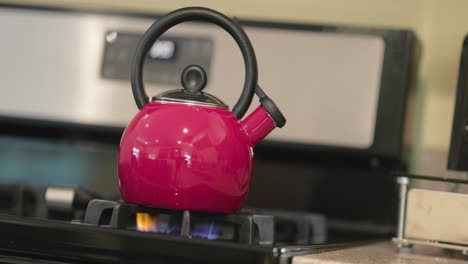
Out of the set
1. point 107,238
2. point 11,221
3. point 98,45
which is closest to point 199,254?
point 107,238

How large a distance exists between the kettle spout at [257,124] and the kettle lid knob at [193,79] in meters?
0.07

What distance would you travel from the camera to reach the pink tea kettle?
937mm

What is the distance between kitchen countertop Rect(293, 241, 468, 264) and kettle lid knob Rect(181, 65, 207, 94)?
252 millimetres

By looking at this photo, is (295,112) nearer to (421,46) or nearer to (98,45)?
(421,46)

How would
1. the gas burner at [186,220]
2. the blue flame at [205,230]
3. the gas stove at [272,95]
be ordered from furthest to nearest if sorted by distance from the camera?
the gas stove at [272,95], the blue flame at [205,230], the gas burner at [186,220]

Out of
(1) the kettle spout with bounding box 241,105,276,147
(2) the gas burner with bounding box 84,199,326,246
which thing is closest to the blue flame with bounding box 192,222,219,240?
(2) the gas burner with bounding box 84,199,326,246

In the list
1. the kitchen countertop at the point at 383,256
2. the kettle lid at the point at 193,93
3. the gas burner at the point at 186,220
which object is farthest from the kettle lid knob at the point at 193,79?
the kitchen countertop at the point at 383,256

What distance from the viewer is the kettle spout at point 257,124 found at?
1.00 m

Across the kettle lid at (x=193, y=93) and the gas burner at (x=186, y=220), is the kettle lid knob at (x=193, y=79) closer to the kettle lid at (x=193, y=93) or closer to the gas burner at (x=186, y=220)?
the kettle lid at (x=193, y=93)

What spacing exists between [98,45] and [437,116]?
1.95 ft

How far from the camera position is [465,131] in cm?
117

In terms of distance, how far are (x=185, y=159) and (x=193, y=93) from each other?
99 mm

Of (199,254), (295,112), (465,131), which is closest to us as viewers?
(199,254)

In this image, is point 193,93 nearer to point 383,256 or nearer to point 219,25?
point 219,25
